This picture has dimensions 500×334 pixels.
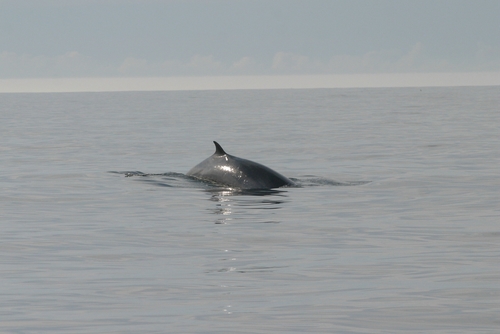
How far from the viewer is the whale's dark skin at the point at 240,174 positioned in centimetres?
2092

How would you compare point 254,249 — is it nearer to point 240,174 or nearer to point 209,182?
point 240,174

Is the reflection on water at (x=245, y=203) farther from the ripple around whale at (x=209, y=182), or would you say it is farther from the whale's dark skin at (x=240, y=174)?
the whale's dark skin at (x=240, y=174)

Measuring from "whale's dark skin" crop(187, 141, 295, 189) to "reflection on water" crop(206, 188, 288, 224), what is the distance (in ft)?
1.19

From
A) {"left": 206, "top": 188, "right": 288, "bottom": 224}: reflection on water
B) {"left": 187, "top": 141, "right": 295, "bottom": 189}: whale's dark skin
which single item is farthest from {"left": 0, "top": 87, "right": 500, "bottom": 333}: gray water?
{"left": 187, "top": 141, "right": 295, "bottom": 189}: whale's dark skin

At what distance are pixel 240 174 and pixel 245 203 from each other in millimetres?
2630

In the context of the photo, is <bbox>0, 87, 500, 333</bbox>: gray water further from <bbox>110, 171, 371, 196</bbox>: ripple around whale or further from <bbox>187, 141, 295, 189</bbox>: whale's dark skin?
<bbox>187, 141, 295, 189</bbox>: whale's dark skin

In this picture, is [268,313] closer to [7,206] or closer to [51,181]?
[7,206]

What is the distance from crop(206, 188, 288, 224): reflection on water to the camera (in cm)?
1666

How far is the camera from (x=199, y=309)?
9773mm

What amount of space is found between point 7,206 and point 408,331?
11.5 m

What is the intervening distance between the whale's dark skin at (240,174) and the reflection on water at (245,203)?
0.36 meters

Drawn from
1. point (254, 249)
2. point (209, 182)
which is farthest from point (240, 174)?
point (254, 249)

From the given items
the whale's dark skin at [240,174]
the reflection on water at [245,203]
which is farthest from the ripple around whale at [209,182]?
the whale's dark skin at [240,174]

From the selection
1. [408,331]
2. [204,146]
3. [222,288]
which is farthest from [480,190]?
[204,146]
